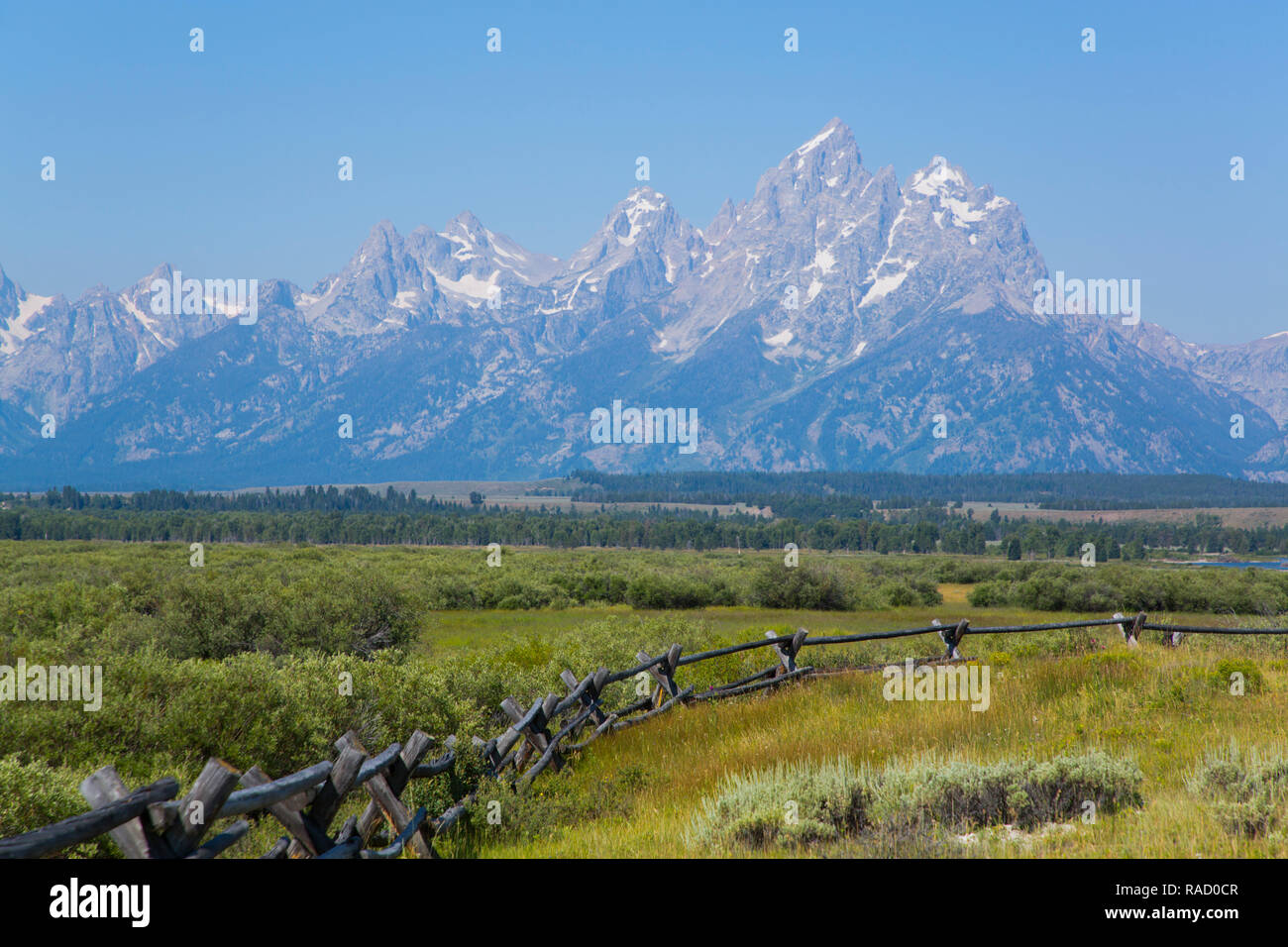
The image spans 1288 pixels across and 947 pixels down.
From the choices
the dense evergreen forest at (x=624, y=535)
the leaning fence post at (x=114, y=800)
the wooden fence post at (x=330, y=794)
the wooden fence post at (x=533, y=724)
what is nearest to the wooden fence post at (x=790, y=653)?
the wooden fence post at (x=533, y=724)

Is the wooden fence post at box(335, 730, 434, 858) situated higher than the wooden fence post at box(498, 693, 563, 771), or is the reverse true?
the wooden fence post at box(335, 730, 434, 858)

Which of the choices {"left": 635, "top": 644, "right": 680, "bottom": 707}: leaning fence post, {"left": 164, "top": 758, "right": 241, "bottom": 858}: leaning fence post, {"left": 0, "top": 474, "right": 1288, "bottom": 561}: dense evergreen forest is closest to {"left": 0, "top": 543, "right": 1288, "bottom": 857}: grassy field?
{"left": 635, "top": 644, "right": 680, "bottom": 707}: leaning fence post

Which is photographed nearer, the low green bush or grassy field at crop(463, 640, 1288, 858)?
grassy field at crop(463, 640, 1288, 858)

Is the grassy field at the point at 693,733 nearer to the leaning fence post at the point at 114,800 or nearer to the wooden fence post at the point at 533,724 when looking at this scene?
the wooden fence post at the point at 533,724

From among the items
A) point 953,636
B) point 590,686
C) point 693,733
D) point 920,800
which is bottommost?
point 693,733

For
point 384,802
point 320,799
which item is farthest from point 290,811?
point 384,802

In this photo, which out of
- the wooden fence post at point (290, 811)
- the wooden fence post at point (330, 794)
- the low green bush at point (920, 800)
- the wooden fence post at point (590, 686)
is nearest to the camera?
the wooden fence post at point (290, 811)

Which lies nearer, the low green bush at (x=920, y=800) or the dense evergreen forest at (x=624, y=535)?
the low green bush at (x=920, y=800)

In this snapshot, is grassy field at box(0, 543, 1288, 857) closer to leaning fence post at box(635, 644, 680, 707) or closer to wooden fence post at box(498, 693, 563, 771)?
wooden fence post at box(498, 693, 563, 771)

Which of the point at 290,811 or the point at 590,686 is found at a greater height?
the point at 290,811

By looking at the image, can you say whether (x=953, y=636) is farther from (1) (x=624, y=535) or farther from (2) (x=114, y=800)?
(1) (x=624, y=535)

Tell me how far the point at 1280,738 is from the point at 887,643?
784 inches

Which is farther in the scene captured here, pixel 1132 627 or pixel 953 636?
pixel 953 636
